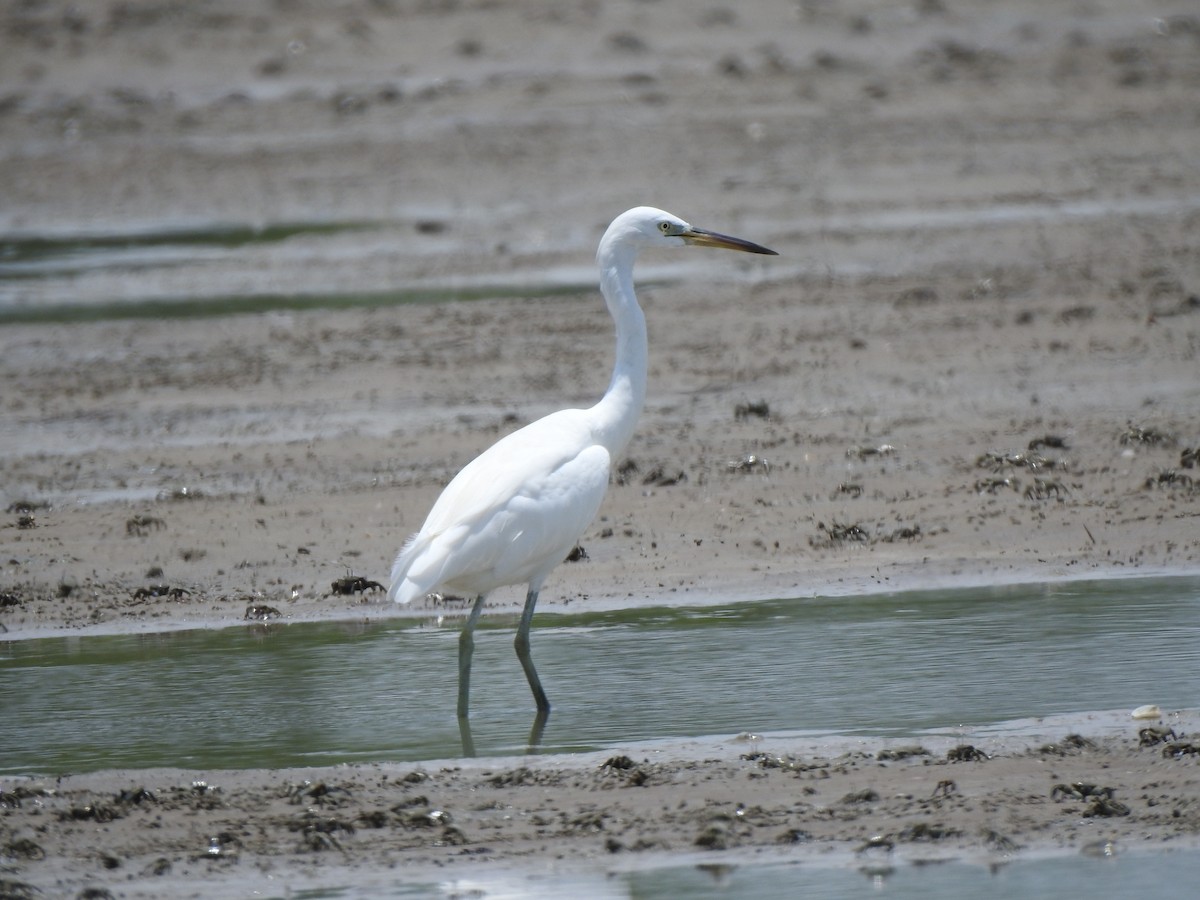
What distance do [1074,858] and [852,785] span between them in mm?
803

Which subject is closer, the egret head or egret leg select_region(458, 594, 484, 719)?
egret leg select_region(458, 594, 484, 719)

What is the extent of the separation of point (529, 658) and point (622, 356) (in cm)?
145

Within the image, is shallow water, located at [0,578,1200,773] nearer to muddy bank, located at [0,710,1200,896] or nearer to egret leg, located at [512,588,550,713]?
egret leg, located at [512,588,550,713]

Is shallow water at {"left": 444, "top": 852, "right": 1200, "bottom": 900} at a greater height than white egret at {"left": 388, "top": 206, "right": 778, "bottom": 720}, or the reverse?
white egret at {"left": 388, "top": 206, "right": 778, "bottom": 720}

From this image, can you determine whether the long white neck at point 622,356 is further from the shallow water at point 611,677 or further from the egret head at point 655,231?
the shallow water at point 611,677

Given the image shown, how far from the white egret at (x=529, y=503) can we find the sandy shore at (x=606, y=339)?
2.93 feet

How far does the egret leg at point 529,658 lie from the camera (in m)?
7.20

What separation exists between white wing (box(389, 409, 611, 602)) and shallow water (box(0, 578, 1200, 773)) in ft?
1.77

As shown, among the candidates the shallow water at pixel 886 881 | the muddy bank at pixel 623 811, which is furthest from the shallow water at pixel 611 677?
the shallow water at pixel 886 881

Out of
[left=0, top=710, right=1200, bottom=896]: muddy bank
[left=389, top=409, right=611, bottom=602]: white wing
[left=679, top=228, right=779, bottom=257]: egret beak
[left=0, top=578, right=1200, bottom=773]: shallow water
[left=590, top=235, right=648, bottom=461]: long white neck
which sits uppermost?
[left=679, top=228, right=779, bottom=257]: egret beak

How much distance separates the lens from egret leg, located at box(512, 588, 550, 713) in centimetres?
720

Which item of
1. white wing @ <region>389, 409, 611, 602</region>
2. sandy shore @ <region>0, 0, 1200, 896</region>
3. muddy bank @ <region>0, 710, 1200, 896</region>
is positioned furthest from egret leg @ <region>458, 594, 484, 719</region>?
sandy shore @ <region>0, 0, 1200, 896</region>

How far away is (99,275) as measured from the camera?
54.2ft

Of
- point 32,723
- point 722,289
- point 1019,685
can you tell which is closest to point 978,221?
point 722,289
